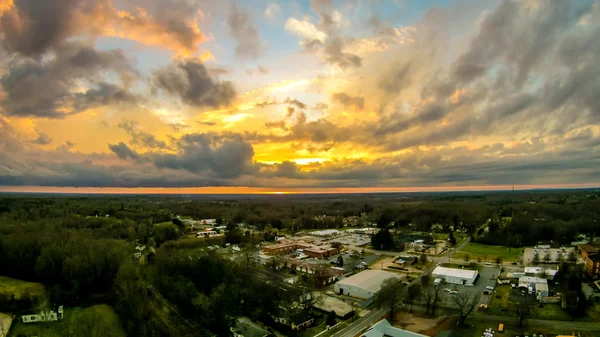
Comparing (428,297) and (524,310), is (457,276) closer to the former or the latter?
(428,297)

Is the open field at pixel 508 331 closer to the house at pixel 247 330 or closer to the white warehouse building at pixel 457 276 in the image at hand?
the white warehouse building at pixel 457 276

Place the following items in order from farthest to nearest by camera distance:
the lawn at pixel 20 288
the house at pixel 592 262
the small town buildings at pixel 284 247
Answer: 1. the small town buildings at pixel 284 247
2. the house at pixel 592 262
3. the lawn at pixel 20 288

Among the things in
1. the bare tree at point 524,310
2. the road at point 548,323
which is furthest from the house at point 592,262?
the bare tree at point 524,310

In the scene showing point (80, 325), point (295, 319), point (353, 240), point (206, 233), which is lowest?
point (353, 240)

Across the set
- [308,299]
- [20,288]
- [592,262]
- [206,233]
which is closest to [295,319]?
[308,299]

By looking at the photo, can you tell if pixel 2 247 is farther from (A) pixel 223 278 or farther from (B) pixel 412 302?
(B) pixel 412 302

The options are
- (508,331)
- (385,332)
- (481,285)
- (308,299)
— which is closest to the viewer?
(385,332)

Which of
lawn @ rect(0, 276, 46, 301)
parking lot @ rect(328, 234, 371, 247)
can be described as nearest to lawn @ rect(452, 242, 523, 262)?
parking lot @ rect(328, 234, 371, 247)

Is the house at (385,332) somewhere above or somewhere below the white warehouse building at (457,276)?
above
